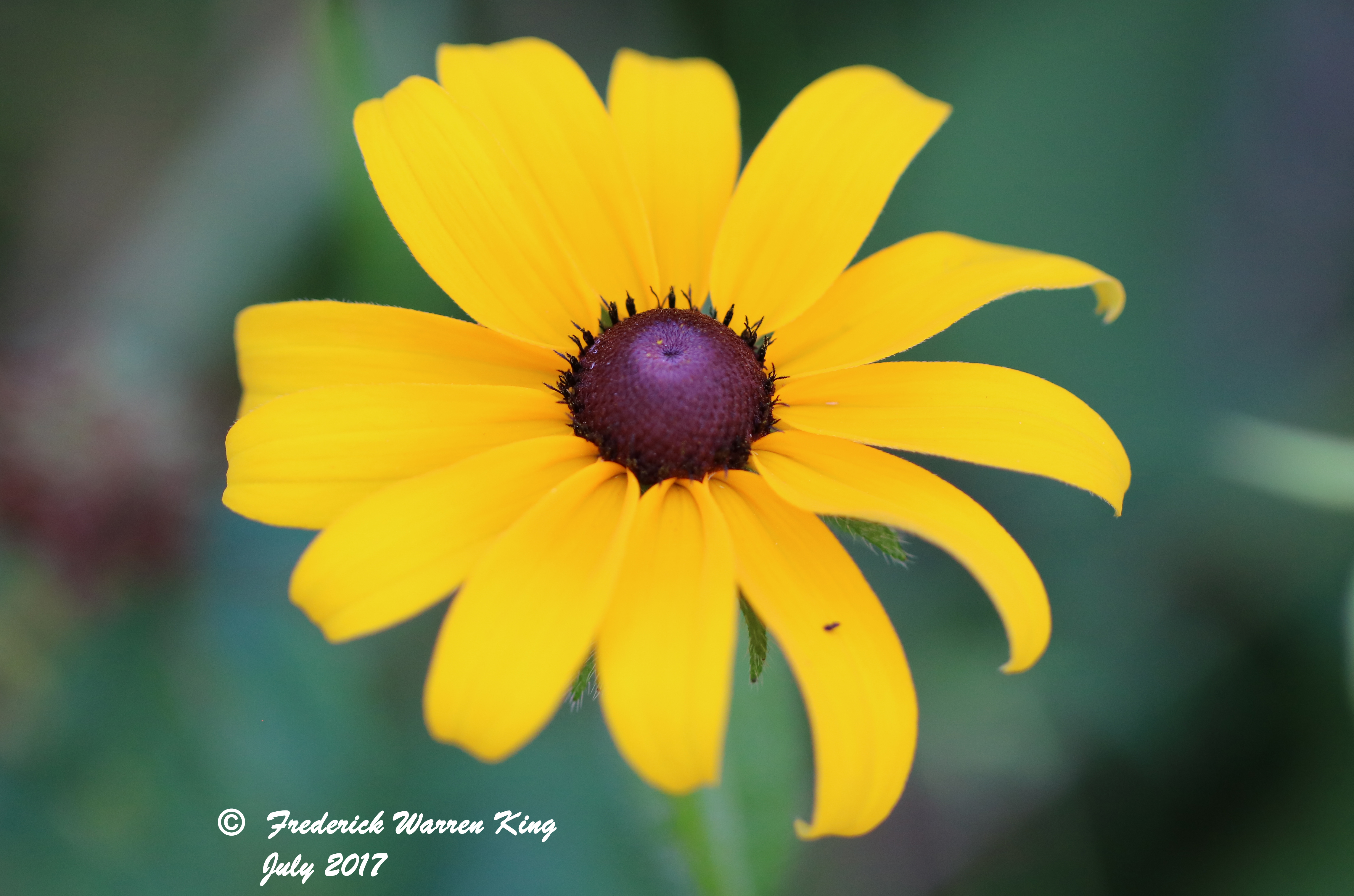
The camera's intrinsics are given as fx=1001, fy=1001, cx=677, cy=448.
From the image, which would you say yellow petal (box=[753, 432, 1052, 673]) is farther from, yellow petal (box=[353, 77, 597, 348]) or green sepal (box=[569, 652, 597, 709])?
yellow petal (box=[353, 77, 597, 348])

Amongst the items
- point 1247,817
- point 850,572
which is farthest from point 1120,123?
point 850,572

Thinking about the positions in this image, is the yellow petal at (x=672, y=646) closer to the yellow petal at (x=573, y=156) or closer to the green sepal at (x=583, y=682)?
the green sepal at (x=583, y=682)

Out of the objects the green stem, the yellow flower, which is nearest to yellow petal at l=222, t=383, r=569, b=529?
the yellow flower

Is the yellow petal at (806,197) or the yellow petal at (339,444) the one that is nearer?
the yellow petal at (339,444)

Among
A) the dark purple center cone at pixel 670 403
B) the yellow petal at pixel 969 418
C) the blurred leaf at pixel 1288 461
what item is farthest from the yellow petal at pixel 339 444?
the blurred leaf at pixel 1288 461

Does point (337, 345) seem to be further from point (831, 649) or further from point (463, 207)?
point (831, 649)

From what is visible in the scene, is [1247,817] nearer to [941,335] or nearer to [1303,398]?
[1303,398]
